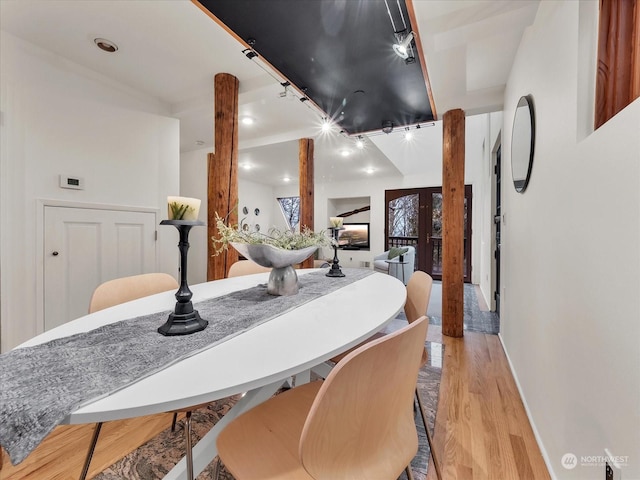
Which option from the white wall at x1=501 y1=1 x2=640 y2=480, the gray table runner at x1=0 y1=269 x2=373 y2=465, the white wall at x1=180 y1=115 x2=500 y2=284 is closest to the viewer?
the gray table runner at x1=0 y1=269 x2=373 y2=465

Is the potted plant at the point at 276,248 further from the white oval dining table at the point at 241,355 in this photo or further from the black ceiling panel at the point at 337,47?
the black ceiling panel at the point at 337,47

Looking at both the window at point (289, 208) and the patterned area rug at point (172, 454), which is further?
the window at point (289, 208)

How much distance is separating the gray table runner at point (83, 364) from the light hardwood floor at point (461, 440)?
0.93 meters

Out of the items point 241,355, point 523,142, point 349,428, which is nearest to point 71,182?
point 241,355

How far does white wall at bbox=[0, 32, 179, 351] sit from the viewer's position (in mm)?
1956

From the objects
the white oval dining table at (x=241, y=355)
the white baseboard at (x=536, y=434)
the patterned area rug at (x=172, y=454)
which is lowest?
the patterned area rug at (x=172, y=454)

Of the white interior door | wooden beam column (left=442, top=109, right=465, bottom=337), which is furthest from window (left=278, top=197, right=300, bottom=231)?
wooden beam column (left=442, top=109, right=465, bottom=337)

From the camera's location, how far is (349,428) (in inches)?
25.1

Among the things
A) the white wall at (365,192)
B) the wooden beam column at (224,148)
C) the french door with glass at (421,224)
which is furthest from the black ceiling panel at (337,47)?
the french door with glass at (421,224)

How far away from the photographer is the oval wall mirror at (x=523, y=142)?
5.32ft

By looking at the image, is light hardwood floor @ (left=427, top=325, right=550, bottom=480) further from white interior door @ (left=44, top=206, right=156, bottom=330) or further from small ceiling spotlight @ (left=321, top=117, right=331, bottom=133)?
white interior door @ (left=44, top=206, right=156, bottom=330)

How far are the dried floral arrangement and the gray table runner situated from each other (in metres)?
0.31

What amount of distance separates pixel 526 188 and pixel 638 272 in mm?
1272

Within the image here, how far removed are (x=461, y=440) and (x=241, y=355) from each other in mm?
1374
